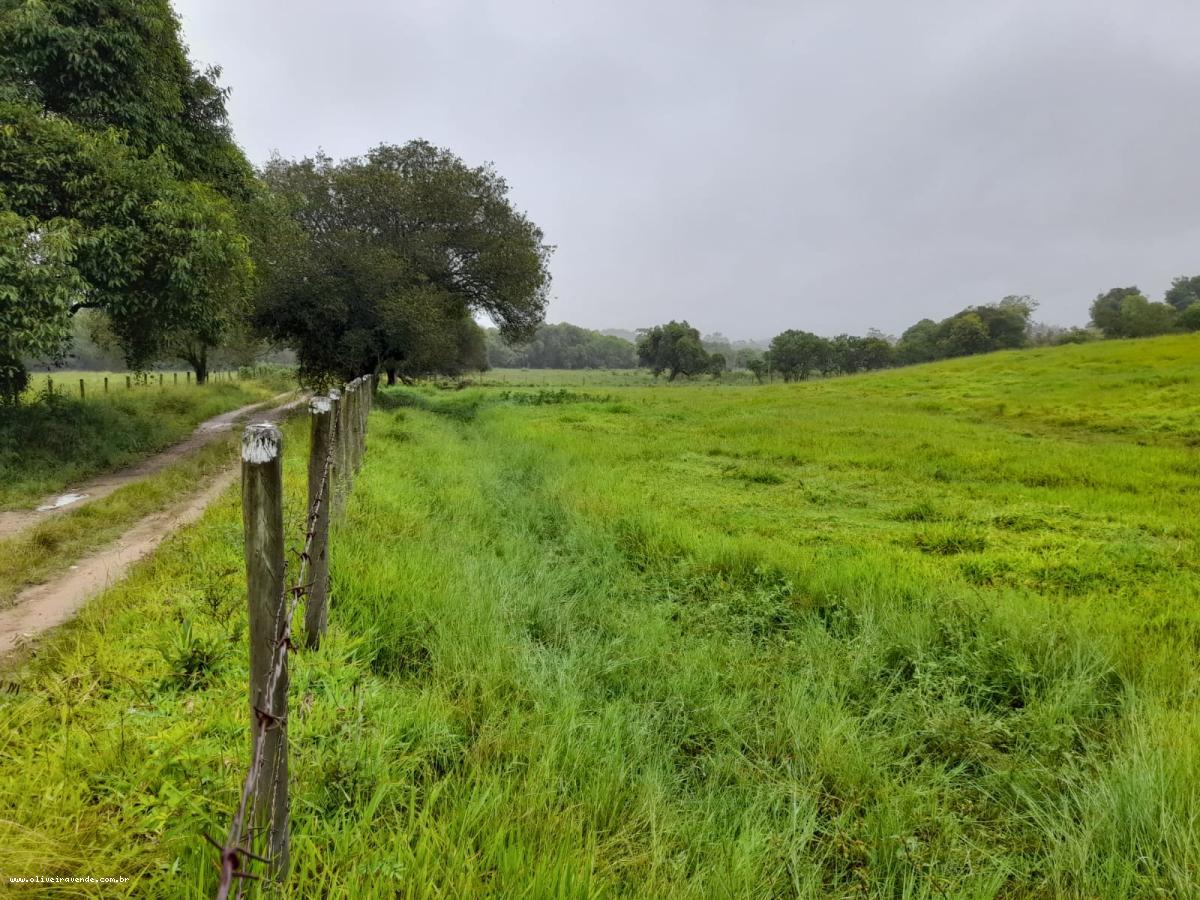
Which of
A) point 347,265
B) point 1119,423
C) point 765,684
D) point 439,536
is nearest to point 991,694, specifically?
point 765,684

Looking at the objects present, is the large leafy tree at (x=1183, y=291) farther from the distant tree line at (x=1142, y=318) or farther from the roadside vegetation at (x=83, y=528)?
the roadside vegetation at (x=83, y=528)

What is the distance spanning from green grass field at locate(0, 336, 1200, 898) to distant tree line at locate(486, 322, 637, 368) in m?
123

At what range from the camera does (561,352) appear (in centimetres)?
14150

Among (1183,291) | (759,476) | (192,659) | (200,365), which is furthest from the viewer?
(1183,291)

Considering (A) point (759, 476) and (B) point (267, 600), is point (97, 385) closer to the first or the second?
(A) point (759, 476)

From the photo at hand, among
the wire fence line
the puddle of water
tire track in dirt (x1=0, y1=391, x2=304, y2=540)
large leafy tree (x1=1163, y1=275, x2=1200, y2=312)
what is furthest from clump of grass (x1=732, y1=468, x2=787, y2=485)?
large leafy tree (x1=1163, y1=275, x2=1200, y2=312)

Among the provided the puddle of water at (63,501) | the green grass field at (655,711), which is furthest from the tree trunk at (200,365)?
the green grass field at (655,711)

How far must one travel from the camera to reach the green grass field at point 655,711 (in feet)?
7.40

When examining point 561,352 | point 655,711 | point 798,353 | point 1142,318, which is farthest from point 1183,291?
point 655,711

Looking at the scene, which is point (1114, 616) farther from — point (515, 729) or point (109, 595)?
point (109, 595)

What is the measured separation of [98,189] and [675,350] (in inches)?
3132

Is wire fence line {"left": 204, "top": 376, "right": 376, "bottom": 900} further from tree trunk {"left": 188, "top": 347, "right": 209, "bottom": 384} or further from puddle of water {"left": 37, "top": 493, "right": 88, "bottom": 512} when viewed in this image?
tree trunk {"left": 188, "top": 347, "right": 209, "bottom": 384}

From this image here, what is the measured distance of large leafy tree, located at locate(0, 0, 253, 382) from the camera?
9.09 metres

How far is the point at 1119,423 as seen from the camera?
18.7 meters
